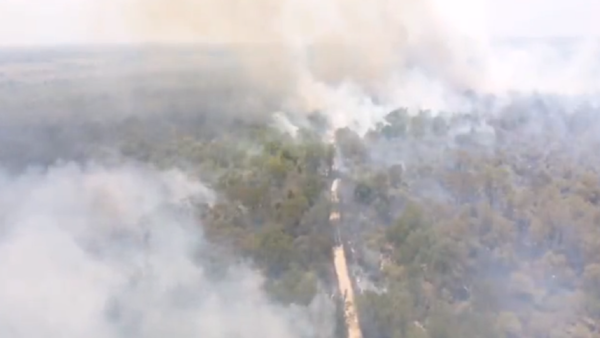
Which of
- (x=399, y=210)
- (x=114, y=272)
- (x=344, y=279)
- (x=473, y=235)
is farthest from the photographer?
(x=399, y=210)

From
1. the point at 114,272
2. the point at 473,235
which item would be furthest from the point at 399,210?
the point at 114,272

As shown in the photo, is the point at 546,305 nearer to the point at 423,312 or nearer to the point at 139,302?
the point at 423,312

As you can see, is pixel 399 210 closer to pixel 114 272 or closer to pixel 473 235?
pixel 473 235

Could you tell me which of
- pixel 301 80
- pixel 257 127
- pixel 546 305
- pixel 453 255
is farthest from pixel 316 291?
pixel 301 80

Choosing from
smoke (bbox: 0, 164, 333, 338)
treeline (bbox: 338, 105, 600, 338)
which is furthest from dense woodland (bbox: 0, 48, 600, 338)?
smoke (bbox: 0, 164, 333, 338)

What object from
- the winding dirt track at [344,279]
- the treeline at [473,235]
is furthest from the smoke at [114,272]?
the treeline at [473,235]

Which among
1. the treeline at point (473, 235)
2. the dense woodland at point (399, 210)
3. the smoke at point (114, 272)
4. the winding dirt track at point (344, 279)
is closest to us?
the smoke at point (114, 272)

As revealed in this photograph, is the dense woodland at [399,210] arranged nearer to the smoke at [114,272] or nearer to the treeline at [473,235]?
the treeline at [473,235]
